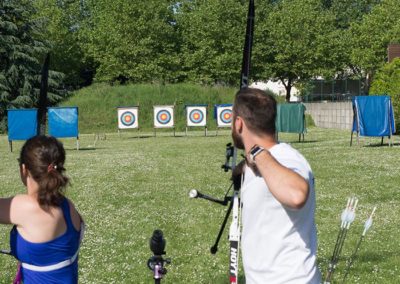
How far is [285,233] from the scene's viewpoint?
8.13 ft

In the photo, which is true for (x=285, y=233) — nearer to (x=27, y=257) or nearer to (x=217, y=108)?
(x=27, y=257)

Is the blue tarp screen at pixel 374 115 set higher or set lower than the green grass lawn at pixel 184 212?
higher

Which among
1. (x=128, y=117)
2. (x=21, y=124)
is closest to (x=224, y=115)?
(x=128, y=117)

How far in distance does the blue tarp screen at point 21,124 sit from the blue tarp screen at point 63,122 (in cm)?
92

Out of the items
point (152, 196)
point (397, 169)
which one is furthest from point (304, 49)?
point (152, 196)

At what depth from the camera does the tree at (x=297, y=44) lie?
48.9 meters

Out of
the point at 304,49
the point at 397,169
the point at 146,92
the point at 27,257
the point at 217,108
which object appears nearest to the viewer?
the point at 27,257

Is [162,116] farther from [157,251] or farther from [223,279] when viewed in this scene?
[157,251]

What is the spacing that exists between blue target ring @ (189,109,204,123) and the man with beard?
105 ft

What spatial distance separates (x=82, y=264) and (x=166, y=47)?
43.9 meters

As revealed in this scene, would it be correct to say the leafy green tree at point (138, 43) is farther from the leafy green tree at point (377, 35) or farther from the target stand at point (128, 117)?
the leafy green tree at point (377, 35)

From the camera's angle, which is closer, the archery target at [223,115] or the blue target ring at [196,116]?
the archery target at [223,115]

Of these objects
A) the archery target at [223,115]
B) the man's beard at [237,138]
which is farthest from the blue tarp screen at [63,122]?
the man's beard at [237,138]

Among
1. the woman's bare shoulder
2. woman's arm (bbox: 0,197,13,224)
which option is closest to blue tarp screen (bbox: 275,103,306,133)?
the woman's bare shoulder
